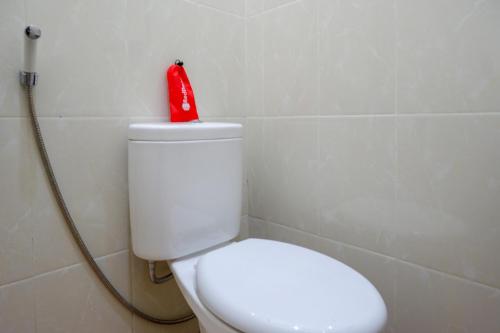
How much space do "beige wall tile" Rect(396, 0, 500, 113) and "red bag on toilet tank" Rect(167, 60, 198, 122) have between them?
607 millimetres

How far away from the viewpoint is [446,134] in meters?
0.78

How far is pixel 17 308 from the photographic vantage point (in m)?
0.77

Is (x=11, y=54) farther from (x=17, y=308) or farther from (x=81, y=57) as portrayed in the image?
(x=17, y=308)

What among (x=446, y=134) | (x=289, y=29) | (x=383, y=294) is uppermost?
(x=289, y=29)

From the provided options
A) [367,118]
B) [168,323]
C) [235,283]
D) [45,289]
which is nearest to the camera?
[235,283]

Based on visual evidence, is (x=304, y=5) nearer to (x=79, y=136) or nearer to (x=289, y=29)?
(x=289, y=29)

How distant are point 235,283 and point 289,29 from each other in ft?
2.75

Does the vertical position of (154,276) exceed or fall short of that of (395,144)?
it falls short

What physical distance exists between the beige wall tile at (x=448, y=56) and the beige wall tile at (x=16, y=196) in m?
0.93

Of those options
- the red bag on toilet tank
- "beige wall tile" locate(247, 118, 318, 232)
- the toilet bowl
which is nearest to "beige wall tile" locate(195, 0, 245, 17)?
the red bag on toilet tank

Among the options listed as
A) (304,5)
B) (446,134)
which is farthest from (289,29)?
(446,134)

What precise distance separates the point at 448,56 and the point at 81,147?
3.09ft

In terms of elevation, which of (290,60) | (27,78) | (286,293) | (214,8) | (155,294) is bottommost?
(155,294)

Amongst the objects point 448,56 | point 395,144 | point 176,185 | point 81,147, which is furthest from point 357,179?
point 81,147
